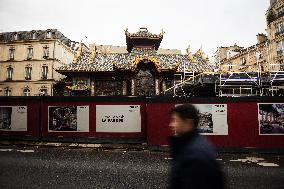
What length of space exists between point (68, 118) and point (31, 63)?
1466 inches

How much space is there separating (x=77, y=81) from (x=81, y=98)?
14125mm

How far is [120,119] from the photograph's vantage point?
54.3 ft

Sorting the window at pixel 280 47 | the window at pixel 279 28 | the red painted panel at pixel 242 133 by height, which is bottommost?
the red painted panel at pixel 242 133

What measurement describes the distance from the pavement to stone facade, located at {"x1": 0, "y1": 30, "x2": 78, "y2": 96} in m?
38.0

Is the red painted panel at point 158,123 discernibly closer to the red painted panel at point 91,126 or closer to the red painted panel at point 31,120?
the red painted panel at point 91,126

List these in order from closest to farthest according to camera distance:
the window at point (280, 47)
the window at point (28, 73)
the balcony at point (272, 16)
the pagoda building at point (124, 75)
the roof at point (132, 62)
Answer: the roof at point (132, 62) < the pagoda building at point (124, 75) < the window at point (280, 47) < the balcony at point (272, 16) < the window at point (28, 73)

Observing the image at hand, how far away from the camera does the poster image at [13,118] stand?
17.7m

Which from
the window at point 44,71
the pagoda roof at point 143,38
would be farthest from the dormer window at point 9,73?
the pagoda roof at point 143,38

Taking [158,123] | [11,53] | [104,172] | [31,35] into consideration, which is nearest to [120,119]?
[158,123]

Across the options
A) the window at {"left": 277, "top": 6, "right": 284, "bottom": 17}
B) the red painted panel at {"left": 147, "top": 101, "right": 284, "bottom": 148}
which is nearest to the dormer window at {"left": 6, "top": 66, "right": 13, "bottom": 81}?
the red painted panel at {"left": 147, "top": 101, "right": 284, "bottom": 148}

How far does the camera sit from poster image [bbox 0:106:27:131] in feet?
58.2

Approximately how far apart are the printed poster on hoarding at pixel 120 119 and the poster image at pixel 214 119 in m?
3.86

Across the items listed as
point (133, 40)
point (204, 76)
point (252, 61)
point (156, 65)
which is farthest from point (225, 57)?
point (204, 76)

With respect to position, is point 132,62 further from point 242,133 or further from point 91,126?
point 242,133
